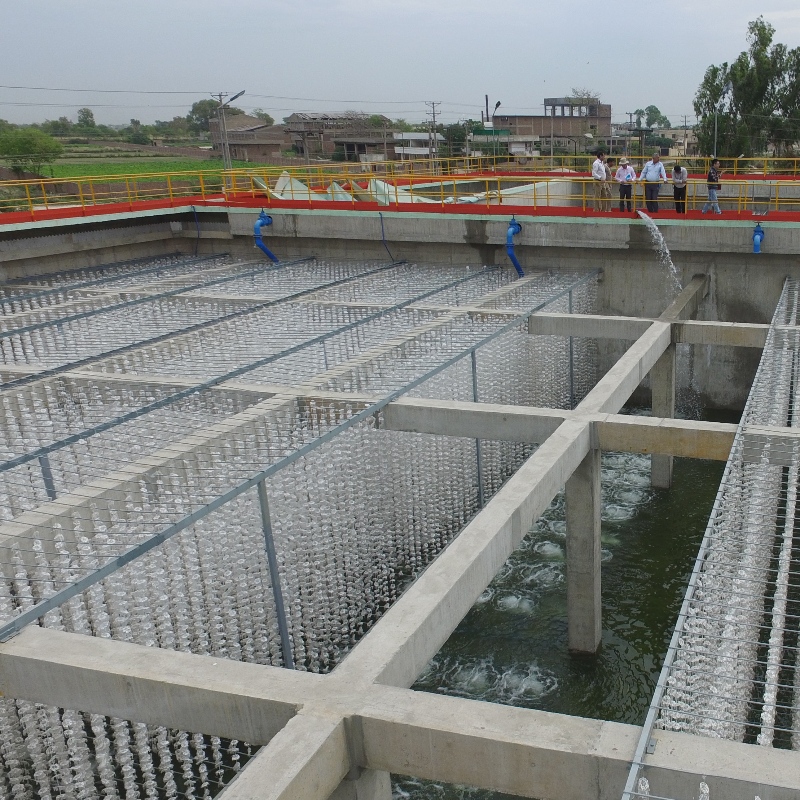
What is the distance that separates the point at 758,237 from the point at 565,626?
8494 mm

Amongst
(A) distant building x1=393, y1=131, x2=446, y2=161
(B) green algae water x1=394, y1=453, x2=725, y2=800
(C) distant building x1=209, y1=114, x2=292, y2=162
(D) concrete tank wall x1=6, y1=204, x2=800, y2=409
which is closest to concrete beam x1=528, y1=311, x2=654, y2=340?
(B) green algae water x1=394, y1=453, x2=725, y2=800

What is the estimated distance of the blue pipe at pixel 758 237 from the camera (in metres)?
15.4

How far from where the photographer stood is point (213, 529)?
8047 millimetres

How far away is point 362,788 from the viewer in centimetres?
488

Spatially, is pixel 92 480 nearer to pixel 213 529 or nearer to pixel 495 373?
pixel 213 529

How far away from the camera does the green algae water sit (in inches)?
376

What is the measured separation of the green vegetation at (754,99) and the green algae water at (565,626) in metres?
42.7

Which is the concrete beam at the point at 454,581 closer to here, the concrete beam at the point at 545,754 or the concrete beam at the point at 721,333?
the concrete beam at the point at 545,754

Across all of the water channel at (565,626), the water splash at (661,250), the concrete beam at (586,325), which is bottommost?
the water channel at (565,626)

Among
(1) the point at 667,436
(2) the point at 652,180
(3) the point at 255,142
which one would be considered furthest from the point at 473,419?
(3) the point at 255,142

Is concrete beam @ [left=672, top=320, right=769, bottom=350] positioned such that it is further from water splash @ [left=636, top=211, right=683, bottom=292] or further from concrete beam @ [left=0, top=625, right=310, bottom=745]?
concrete beam @ [left=0, top=625, right=310, bottom=745]

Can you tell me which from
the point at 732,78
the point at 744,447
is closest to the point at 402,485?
the point at 744,447

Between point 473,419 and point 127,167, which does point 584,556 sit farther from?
point 127,167

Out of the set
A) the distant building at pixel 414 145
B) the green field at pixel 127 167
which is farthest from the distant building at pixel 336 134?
the green field at pixel 127 167
